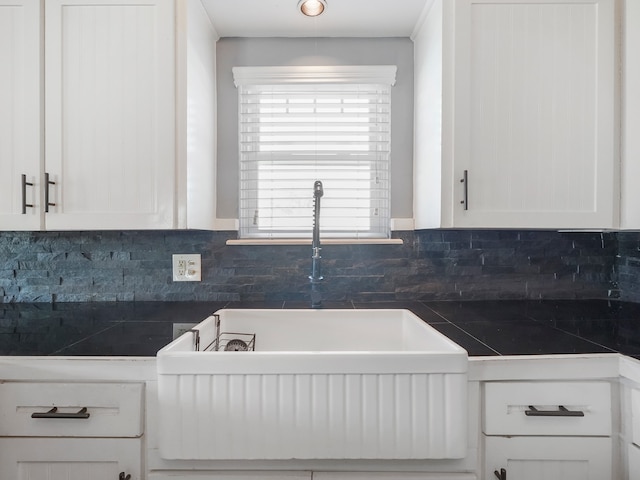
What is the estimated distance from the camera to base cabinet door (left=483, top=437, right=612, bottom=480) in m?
0.86

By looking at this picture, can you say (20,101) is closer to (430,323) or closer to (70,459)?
(70,459)

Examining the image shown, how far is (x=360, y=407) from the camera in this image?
2.70ft

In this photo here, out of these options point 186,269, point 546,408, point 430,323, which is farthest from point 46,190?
point 546,408

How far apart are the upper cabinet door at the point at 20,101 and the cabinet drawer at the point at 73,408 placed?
661mm

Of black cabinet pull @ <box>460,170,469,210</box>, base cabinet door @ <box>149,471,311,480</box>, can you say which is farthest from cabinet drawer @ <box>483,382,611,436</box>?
black cabinet pull @ <box>460,170,469,210</box>

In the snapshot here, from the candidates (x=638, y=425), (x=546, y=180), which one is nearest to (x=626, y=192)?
(x=546, y=180)

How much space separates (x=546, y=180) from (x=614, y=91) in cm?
41

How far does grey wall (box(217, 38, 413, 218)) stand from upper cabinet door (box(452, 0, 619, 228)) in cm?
40

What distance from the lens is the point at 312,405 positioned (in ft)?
2.69

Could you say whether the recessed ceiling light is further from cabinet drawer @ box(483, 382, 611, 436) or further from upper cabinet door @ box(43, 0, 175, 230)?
cabinet drawer @ box(483, 382, 611, 436)

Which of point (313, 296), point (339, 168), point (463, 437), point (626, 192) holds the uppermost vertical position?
point (339, 168)

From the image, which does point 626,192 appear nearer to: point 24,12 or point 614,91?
point 614,91

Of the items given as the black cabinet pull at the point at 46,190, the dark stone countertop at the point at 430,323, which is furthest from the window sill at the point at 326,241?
the black cabinet pull at the point at 46,190

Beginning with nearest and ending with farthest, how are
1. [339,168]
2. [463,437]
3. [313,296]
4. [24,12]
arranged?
[463,437]
[24,12]
[313,296]
[339,168]
